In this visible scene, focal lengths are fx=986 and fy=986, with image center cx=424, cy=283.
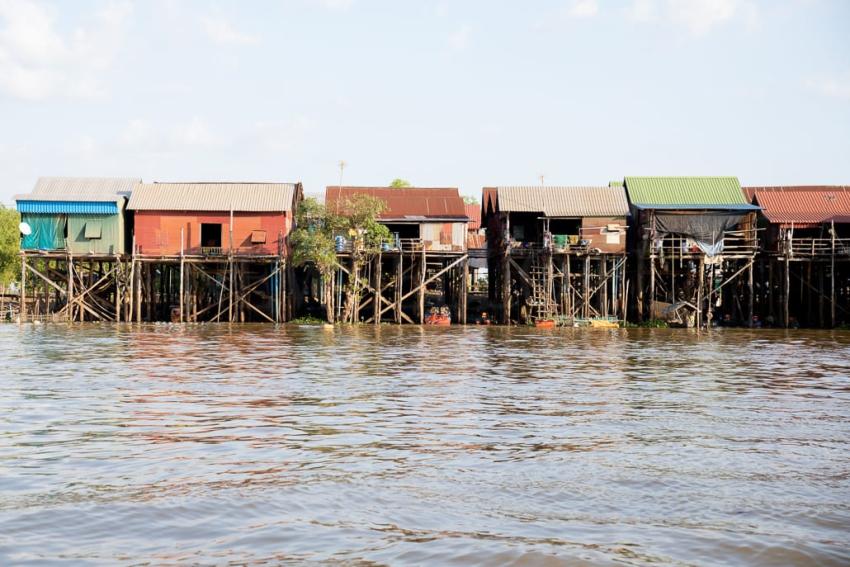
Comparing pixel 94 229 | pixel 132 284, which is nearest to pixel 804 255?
pixel 132 284

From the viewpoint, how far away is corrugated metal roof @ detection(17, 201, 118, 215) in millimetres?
47188

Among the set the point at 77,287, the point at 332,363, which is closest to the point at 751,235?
the point at 332,363

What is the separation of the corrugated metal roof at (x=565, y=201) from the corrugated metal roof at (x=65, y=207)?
1933 centimetres

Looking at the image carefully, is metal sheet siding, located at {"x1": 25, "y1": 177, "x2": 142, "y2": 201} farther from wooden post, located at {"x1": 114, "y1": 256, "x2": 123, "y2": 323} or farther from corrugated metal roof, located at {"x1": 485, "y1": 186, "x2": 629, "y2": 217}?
corrugated metal roof, located at {"x1": 485, "y1": 186, "x2": 629, "y2": 217}

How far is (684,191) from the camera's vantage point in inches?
1935

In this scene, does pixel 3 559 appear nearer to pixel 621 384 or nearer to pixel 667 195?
pixel 621 384

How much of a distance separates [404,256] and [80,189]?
54.2 ft

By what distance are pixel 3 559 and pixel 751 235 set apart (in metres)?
45.1

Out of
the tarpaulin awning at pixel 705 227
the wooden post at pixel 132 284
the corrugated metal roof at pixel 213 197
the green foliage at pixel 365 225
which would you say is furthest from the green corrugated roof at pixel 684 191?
the wooden post at pixel 132 284

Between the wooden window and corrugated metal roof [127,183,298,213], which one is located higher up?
corrugated metal roof [127,183,298,213]

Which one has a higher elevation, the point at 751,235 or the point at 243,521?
the point at 751,235

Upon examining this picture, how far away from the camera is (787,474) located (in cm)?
1036

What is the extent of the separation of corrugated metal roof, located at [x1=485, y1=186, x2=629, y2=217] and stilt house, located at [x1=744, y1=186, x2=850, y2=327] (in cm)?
743

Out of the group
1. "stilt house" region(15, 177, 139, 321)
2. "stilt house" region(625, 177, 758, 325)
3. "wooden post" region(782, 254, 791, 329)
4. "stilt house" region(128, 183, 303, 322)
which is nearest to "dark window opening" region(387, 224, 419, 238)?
"stilt house" region(128, 183, 303, 322)
